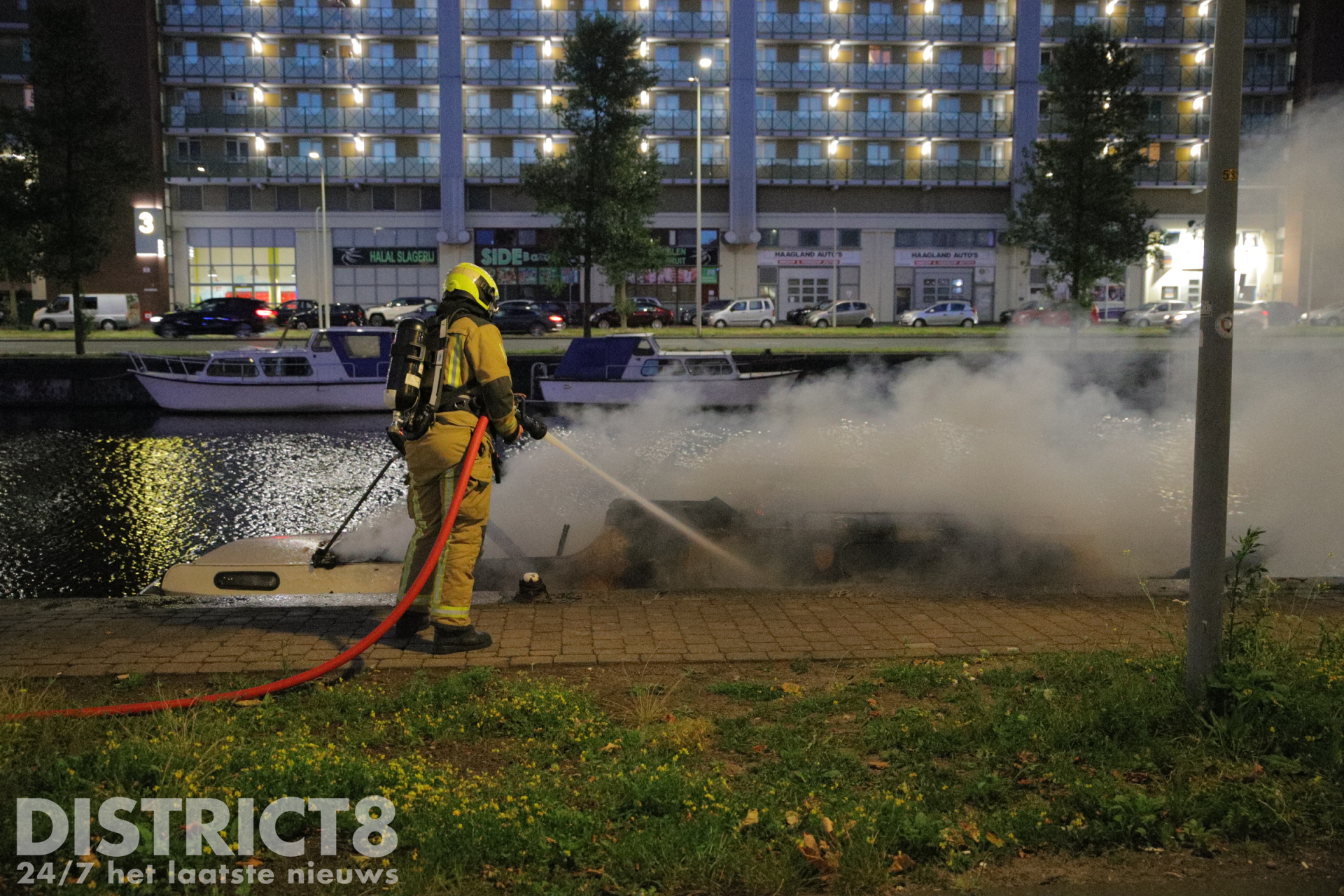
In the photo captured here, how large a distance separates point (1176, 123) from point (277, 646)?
2531 inches

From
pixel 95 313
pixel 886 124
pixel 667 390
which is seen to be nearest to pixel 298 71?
pixel 95 313

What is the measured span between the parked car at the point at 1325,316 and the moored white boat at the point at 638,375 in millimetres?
14084

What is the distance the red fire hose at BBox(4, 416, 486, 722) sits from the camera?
503cm

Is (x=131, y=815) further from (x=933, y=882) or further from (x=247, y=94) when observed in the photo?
(x=247, y=94)

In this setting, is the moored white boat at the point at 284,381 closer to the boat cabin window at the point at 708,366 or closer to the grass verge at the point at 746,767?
the boat cabin window at the point at 708,366

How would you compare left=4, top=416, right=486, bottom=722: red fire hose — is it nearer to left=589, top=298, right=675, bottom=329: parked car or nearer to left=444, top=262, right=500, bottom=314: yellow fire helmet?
left=444, top=262, right=500, bottom=314: yellow fire helmet

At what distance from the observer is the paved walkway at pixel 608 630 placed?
20.2 ft

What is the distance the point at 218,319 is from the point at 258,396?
2328cm

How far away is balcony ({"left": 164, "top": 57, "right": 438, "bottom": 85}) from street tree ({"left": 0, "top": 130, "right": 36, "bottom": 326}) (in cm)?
3022

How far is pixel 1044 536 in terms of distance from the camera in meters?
9.03

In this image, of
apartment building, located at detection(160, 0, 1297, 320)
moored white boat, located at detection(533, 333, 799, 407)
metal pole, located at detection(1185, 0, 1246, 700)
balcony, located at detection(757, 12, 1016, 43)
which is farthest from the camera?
balcony, located at detection(757, 12, 1016, 43)

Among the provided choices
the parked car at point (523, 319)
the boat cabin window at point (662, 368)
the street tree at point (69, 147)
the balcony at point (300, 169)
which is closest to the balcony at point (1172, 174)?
the parked car at point (523, 319)

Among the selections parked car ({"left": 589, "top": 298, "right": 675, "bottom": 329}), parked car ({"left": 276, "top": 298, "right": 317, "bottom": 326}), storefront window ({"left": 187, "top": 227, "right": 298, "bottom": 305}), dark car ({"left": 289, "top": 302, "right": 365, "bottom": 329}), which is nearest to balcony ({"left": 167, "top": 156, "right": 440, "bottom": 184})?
storefront window ({"left": 187, "top": 227, "right": 298, "bottom": 305})

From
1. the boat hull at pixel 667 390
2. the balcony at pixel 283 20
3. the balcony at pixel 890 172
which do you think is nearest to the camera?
Result: the boat hull at pixel 667 390
